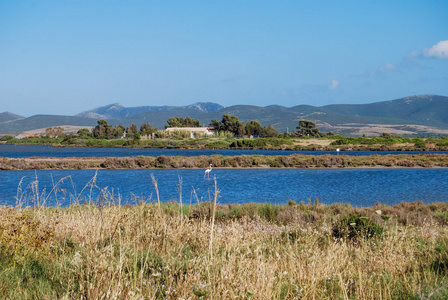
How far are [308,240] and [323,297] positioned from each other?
2.34 meters

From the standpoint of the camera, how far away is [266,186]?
23.1 meters

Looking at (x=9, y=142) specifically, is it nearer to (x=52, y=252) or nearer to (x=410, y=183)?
(x=410, y=183)

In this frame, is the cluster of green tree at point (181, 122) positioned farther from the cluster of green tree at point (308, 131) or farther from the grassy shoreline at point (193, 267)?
the grassy shoreline at point (193, 267)

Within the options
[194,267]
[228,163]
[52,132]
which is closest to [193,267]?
[194,267]

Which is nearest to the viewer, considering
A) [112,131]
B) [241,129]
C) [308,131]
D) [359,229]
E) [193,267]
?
[193,267]

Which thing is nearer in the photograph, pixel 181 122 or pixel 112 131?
pixel 112 131

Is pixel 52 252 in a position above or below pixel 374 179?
above

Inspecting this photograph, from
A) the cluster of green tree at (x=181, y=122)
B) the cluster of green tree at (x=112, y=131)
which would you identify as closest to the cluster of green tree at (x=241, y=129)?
the cluster of green tree at (x=112, y=131)

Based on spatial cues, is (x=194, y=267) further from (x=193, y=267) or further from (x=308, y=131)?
(x=308, y=131)

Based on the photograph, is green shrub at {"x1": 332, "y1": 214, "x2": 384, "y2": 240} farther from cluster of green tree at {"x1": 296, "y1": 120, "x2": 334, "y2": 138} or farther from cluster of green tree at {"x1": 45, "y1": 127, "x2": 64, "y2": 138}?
cluster of green tree at {"x1": 45, "y1": 127, "x2": 64, "y2": 138}

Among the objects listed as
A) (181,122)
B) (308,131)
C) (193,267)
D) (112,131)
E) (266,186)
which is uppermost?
(181,122)

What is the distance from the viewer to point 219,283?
12.3 feet

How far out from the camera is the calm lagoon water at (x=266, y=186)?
1788 cm

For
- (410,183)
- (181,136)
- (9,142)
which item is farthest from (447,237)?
(9,142)
